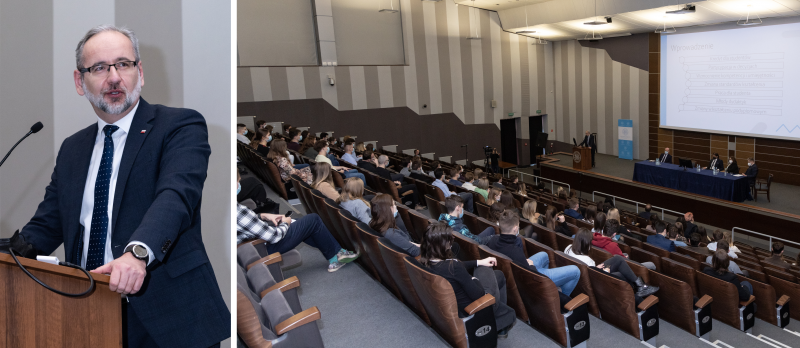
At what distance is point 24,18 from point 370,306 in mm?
2360

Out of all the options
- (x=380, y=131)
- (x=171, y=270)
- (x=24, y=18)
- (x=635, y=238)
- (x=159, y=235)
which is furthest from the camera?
(x=380, y=131)

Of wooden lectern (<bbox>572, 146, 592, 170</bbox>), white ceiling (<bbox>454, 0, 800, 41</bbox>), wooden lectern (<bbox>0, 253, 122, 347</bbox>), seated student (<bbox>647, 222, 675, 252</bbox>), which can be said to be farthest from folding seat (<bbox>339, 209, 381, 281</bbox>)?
wooden lectern (<bbox>572, 146, 592, 170</bbox>)

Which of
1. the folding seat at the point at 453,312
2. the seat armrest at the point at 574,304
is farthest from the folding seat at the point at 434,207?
the folding seat at the point at 453,312

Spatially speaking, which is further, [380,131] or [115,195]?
[380,131]

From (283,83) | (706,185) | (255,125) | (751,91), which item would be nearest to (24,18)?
(255,125)

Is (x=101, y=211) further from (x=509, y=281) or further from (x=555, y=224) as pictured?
(x=555, y=224)

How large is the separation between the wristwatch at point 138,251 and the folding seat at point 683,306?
157 inches

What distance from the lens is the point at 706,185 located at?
10.5m

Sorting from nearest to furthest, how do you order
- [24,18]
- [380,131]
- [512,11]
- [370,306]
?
[24,18], [370,306], [380,131], [512,11]

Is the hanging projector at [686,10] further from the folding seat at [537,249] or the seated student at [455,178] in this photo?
the folding seat at [537,249]

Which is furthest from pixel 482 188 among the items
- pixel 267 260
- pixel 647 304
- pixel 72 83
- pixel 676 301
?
pixel 72 83

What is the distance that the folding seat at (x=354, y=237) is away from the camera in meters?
3.67

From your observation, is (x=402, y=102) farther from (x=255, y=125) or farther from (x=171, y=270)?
(x=171, y=270)

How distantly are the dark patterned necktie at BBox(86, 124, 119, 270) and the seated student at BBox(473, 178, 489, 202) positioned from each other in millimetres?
5706
